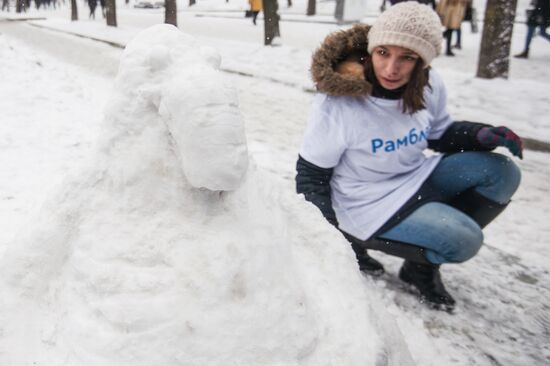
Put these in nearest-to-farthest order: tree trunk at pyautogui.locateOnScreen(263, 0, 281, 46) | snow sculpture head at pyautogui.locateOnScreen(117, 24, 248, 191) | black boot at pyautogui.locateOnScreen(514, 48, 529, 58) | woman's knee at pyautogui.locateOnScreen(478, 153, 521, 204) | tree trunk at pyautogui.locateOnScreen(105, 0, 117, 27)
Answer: snow sculpture head at pyautogui.locateOnScreen(117, 24, 248, 191) < woman's knee at pyautogui.locateOnScreen(478, 153, 521, 204) < black boot at pyautogui.locateOnScreen(514, 48, 529, 58) < tree trunk at pyautogui.locateOnScreen(263, 0, 281, 46) < tree trunk at pyautogui.locateOnScreen(105, 0, 117, 27)

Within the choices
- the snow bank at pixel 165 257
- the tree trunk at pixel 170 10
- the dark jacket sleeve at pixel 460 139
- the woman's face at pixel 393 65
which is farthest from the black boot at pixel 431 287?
the tree trunk at pixel 170 10

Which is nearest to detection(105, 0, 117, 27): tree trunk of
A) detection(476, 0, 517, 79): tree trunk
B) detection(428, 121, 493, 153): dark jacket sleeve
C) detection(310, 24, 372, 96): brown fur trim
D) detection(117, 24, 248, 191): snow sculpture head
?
detection(476, 0, 517, 79): tree trunk

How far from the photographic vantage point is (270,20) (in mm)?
10234

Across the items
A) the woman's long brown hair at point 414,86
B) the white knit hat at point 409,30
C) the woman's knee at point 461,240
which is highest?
the white knit hat at point 409,30

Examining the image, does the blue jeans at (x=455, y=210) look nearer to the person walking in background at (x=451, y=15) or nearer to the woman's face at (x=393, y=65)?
the woman's face at (x=393, y=65)

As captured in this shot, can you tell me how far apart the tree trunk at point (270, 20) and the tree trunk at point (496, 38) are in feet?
16.5

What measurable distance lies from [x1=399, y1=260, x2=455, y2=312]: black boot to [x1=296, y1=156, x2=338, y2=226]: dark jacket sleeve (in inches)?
21.9

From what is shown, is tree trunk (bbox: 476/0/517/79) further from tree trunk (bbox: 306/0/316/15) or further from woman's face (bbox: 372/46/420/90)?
tree trunk (bbox: 306/0/316/15)

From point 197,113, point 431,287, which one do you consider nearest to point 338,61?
point 431,287

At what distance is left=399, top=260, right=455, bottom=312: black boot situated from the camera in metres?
2.34

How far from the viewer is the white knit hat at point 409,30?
2.02m

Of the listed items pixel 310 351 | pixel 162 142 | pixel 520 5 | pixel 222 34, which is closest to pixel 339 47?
pixel 162 142

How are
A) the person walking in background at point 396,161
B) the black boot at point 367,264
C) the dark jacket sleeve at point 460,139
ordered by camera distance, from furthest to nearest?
1. the black boot at point 367,264
2. the dark jacket sleeve at point 460,139
3. the person walking in background at point 396,161

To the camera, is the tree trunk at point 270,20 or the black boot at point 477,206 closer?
the black boot at point 477,206
